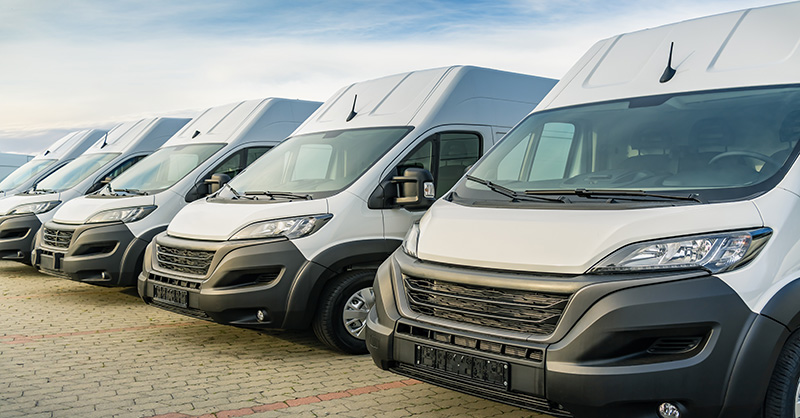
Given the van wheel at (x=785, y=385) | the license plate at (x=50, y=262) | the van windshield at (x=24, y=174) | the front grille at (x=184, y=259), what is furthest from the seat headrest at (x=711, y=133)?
the van windshield at (x=24, y=174)

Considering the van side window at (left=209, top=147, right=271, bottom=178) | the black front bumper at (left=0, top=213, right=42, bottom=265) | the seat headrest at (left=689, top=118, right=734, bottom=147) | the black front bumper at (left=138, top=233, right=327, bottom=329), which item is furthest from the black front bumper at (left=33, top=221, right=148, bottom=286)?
the seat headrest at (left=689, top=118, right=734, bottom=147)

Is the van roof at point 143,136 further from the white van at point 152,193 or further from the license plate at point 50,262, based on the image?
the license plate at point 50,262

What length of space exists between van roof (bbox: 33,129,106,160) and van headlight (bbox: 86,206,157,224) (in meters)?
7.13

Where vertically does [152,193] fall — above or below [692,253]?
above

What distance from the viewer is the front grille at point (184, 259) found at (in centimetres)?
631

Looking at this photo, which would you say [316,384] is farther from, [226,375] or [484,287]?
[484,287]

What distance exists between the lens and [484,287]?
3.96 meters

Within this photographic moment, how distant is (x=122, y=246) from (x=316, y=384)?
396cm

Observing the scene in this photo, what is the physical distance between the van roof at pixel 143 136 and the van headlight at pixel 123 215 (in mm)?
3557

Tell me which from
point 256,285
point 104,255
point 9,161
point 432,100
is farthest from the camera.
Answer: point 9,161

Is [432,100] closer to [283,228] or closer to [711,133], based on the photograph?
[283,228]

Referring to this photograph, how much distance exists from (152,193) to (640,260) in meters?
6.86

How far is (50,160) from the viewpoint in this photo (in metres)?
Answer: 15.6

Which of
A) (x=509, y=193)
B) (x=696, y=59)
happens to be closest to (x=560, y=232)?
(x=509, y=193)
